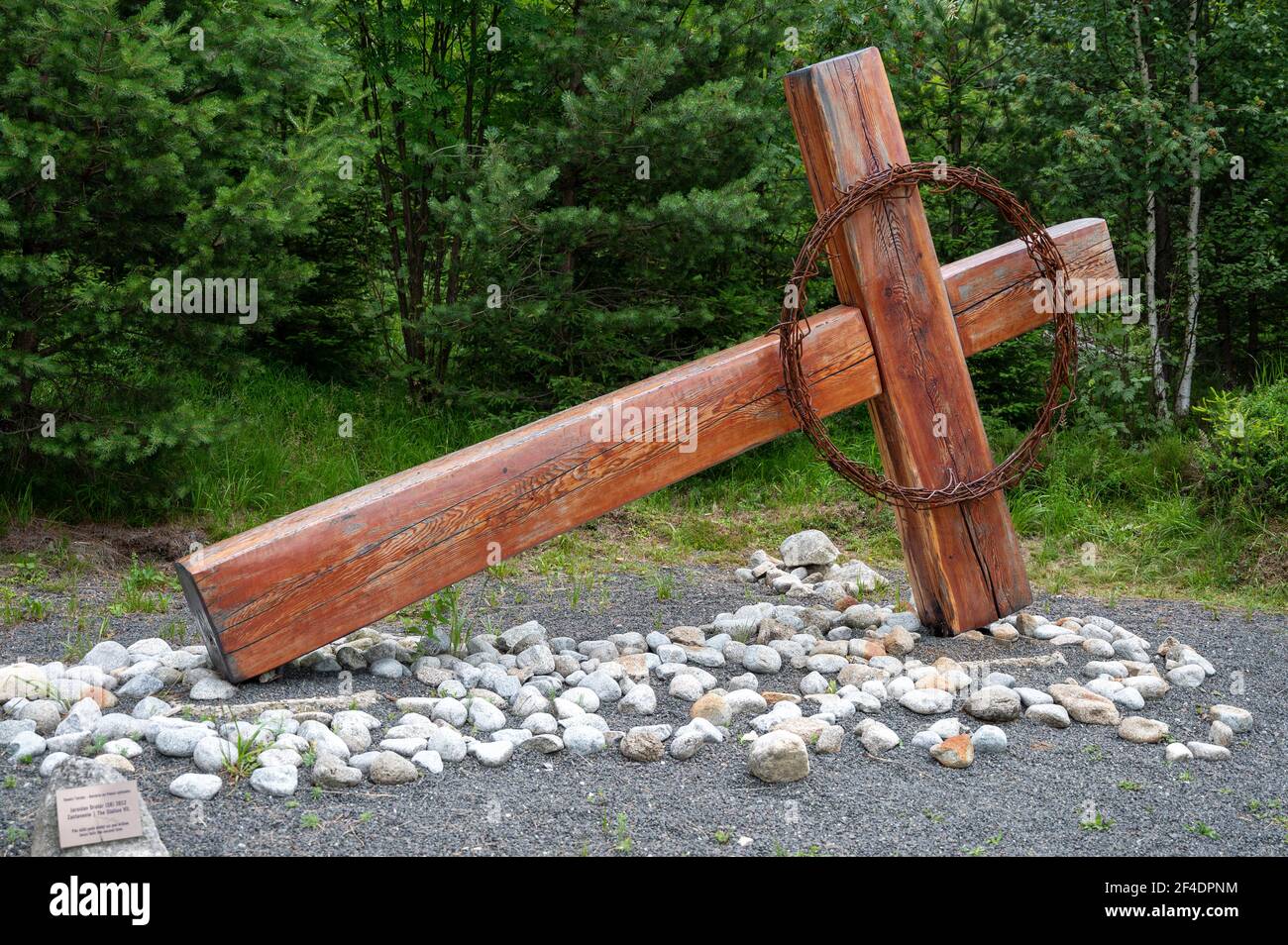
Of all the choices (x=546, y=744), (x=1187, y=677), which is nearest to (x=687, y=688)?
(x=546, y=744)

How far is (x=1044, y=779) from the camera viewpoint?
300cm

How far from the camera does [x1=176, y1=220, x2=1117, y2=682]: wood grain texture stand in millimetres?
3346

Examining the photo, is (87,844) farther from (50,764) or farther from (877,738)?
(877,738)

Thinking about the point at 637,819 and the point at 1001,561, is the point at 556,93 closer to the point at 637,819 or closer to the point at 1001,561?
the point at 1001,561

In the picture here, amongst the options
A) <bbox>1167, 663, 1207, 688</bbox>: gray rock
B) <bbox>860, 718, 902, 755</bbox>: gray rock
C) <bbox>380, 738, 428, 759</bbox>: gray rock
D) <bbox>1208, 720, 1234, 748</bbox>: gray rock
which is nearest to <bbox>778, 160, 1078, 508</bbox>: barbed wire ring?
<bbox>1167, 663, 1207, 688</bbox>: gray rock

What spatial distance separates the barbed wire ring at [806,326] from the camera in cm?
383

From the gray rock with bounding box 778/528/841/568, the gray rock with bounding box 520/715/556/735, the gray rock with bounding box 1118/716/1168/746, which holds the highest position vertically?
the gray rock with bounding box 778/528/841/568

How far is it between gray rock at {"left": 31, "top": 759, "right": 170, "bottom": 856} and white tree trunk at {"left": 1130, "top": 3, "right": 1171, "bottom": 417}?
19.8 ft

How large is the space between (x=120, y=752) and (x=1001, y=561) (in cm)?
294

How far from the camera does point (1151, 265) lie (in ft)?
22.2

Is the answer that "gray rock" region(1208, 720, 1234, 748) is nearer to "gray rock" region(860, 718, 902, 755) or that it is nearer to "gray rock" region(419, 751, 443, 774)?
"gray rock" region(860, 718, 902, 755)

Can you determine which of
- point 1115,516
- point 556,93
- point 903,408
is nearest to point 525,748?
point 903,408

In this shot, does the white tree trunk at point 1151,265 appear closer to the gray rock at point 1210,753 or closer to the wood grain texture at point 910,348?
the wood grain texture at point 910,348

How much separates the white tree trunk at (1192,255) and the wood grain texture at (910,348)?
126 inches
